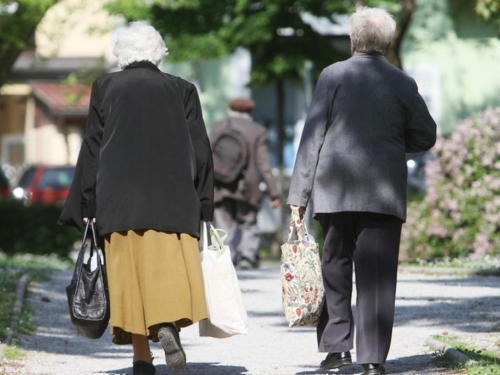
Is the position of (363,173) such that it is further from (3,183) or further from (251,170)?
(3,183)

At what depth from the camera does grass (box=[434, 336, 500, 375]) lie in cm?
609

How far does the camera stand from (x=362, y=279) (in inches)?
246

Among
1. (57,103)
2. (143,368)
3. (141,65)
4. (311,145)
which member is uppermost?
(57,103)

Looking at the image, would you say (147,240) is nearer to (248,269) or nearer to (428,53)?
(248,269)

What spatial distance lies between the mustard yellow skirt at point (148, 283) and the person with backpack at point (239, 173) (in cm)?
664

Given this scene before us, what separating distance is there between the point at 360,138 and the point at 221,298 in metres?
1.08

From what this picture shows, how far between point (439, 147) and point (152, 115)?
9200mm

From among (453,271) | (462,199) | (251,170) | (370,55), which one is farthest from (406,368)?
(462,199)

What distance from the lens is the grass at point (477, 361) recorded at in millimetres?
6090

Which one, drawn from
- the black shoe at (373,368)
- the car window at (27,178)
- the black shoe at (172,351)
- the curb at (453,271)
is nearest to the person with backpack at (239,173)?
the curb at (453,271)

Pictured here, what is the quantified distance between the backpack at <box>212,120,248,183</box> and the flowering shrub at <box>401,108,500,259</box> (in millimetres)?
2996

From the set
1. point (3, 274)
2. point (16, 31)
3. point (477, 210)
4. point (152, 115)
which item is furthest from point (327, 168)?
point (16, 31)

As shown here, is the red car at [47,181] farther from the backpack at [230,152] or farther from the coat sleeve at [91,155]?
the coat sleeve at [91,155]

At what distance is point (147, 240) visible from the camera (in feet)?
19.8
